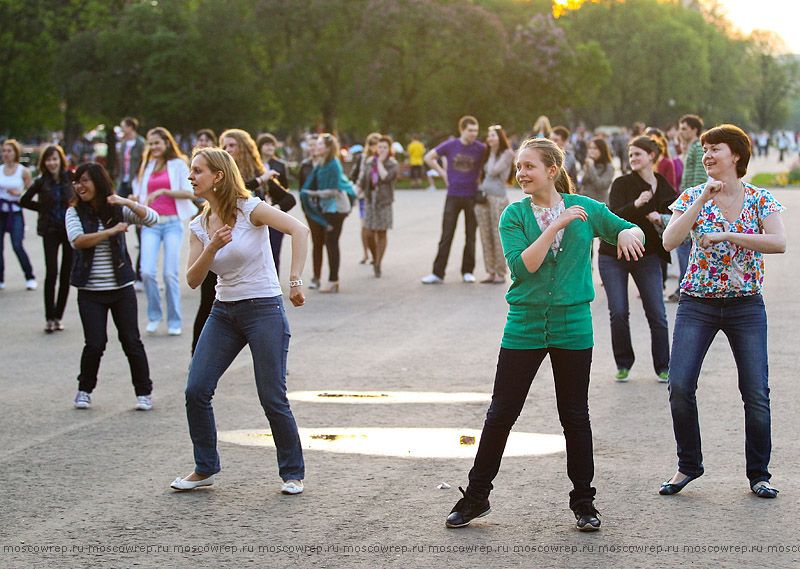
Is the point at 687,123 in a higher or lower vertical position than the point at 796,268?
higher

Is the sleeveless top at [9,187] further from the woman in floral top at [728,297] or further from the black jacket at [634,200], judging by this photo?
the woman in floral top at [728,297]

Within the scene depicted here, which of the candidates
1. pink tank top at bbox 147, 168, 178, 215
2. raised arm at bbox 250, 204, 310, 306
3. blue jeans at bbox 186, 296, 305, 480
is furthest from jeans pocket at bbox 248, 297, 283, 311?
pink tank top at bbox 147, 168, 178, 215

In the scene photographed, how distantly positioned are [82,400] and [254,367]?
2.54 meters

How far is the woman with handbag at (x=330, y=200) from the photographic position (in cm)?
1338

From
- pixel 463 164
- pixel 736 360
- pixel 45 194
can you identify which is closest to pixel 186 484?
pixel 736 360

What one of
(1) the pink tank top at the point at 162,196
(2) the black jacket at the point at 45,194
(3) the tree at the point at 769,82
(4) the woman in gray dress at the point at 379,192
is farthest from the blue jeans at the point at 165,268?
(3) the tree at the point at 769,82

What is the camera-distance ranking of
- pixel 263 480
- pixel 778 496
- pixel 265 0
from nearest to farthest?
pixel 778 496
pixel 263 480
pixel 265 0

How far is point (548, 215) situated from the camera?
16.0 feet

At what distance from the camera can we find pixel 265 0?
149 feet

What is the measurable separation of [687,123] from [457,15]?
36.1 meters

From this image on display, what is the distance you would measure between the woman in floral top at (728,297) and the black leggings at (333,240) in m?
8.23

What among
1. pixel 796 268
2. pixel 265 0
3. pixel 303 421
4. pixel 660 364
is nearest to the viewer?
pixel 303 421

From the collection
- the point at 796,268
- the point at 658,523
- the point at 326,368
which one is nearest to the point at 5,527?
the point at 658,523

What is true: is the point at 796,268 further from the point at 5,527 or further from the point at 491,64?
the point at 491,64
